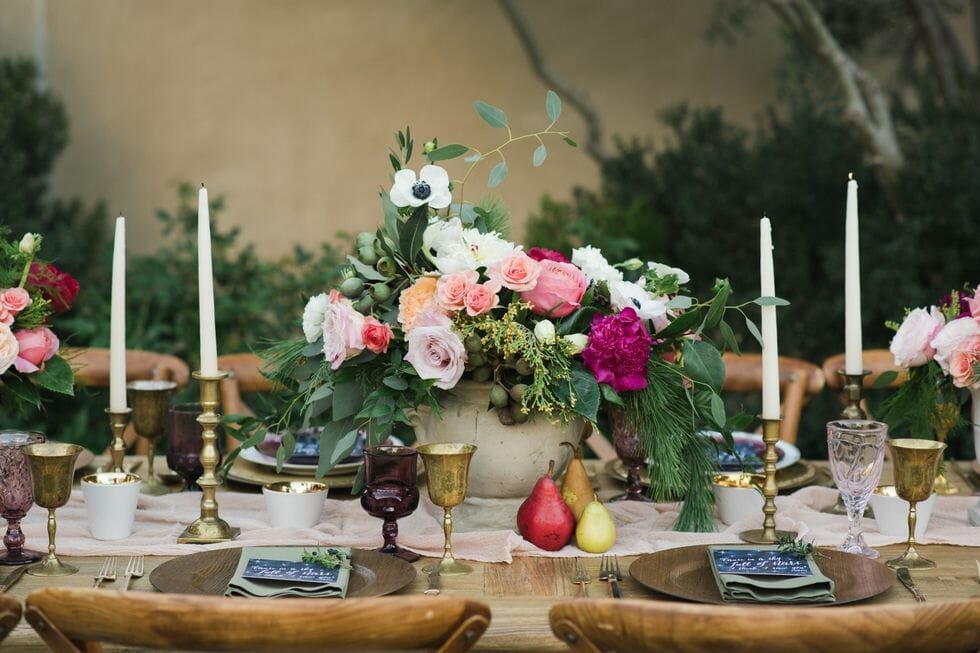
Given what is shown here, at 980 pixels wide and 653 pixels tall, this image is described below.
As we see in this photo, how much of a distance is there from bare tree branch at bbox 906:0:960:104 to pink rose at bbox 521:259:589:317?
3.12 meters

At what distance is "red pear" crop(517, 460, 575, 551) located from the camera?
6.07ft

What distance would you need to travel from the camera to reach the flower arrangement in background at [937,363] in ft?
6.62

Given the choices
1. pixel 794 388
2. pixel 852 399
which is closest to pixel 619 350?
pixel 852 399

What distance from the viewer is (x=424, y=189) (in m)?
1.90

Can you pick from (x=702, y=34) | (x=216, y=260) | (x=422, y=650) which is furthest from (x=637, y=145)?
(x=422, y=650)

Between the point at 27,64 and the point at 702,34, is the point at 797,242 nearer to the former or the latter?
the point at 702,34

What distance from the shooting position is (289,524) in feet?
6.49

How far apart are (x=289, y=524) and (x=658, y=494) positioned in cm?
57

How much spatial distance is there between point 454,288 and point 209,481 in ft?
1.57

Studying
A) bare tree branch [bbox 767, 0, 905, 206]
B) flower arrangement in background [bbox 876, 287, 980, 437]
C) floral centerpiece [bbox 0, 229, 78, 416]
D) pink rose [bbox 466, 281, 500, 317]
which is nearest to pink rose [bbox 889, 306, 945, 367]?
flower arrangement in background [bbox 876, 287, 980, 437]

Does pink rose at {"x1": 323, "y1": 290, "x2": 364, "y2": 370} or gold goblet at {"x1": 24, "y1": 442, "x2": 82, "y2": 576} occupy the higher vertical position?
pink rose at {"x1": 323, "y1": 290, "x2": 364, "y2": 370}

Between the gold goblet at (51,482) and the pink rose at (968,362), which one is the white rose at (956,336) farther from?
the gold goblet at (51,482)

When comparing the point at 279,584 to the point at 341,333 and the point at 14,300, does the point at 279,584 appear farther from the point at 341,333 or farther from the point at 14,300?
the point at 14,300

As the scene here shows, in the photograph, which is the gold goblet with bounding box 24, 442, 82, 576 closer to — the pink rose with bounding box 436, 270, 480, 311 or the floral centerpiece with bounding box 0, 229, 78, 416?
the floral centerpiece with bounding box 0, 229, 78, 416
